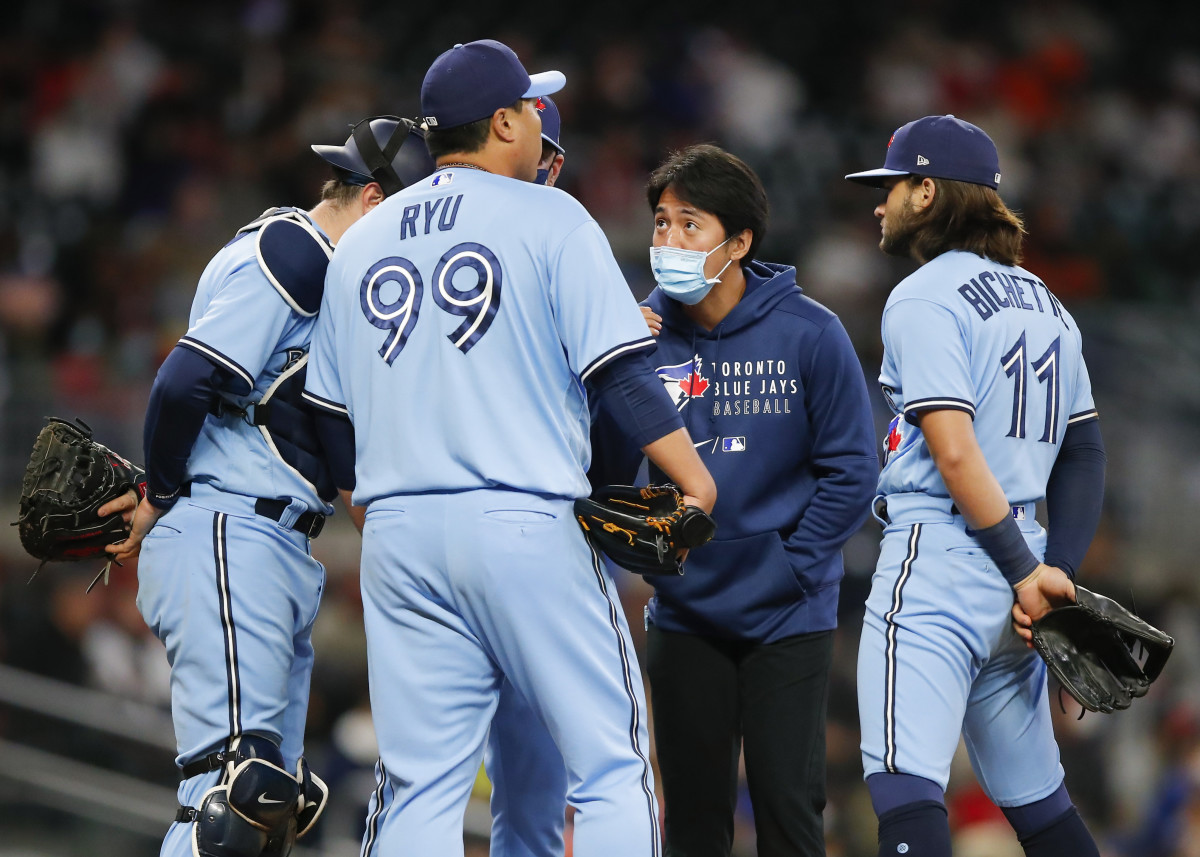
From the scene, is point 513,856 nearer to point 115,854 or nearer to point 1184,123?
point 115,854

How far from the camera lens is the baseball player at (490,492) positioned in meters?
3.04

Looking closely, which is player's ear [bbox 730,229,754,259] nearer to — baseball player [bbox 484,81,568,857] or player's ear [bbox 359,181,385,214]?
baseball player [bbox 484,81,568,857]

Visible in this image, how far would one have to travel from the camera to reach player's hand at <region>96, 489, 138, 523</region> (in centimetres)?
373

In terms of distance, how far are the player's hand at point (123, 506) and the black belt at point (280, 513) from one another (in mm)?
225

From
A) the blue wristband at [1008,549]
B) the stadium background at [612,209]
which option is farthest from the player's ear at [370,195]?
the stadium background at [612,209]

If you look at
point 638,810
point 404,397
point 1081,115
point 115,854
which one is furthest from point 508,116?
point 1081,115

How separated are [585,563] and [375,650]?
54cm

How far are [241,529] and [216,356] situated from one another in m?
0.46

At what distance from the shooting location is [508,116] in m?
3.30

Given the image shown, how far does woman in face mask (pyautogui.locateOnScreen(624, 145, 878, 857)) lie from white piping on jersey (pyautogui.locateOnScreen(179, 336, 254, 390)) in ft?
3.65

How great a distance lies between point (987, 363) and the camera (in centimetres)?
346

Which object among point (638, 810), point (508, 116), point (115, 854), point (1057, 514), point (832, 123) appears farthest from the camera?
point (832, 123)

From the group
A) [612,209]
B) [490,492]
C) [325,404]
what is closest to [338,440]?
[325,404]

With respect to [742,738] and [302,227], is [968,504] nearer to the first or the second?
[742,738]
